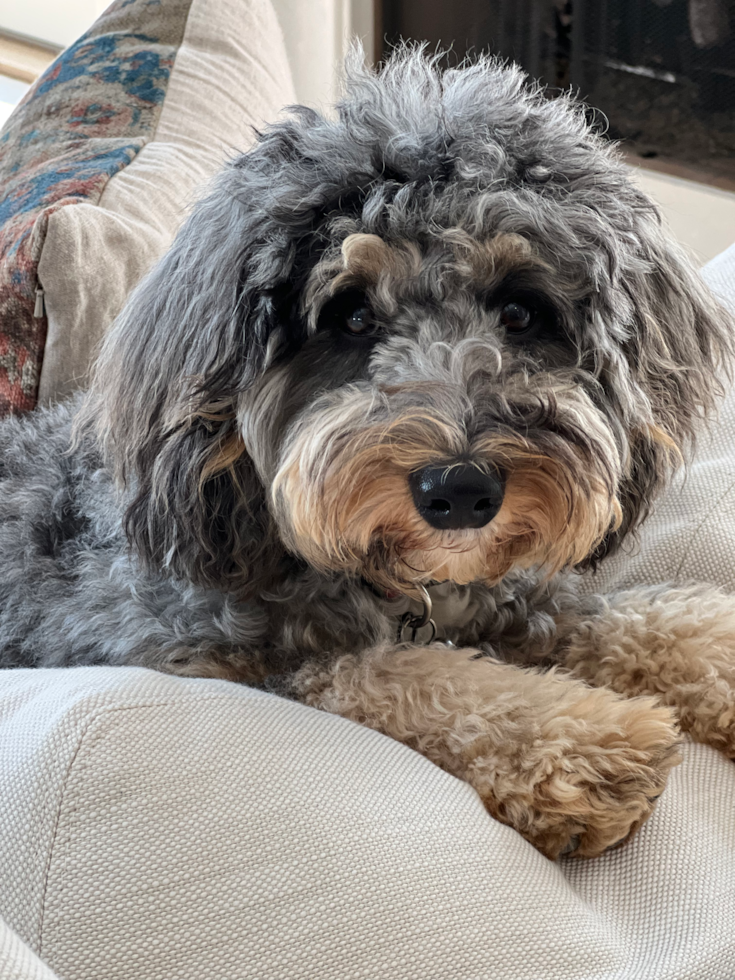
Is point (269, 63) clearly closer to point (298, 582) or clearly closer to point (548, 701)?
point (298, 582)

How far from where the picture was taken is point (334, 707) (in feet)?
4.65

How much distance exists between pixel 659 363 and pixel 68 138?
63.3 inches

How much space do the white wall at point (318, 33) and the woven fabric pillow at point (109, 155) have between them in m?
0.43

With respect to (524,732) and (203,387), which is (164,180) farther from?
(524,732)

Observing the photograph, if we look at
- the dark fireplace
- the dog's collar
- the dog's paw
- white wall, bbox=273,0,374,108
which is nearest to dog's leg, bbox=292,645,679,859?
the dog's paw

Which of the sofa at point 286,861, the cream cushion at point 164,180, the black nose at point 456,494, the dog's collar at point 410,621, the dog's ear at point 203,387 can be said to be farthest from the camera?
the cream cushion at point 164,180

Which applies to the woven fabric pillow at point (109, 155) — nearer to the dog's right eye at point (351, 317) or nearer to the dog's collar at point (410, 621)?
the dog's right eye at point (351, 317)

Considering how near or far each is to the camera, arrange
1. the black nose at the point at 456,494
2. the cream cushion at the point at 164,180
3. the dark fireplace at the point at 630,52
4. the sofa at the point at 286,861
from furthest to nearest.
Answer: the dark fireplace at the point at 630,52, the cream cushion at the point at 164,180, the black nose at the point at 456,494, the sofa at the point at 286,861

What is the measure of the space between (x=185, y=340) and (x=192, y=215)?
0.23m

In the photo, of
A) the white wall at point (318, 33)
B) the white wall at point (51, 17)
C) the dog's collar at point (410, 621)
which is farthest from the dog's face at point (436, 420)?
the white wall at point (51, 17)

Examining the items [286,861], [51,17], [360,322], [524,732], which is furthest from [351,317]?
[51,17]

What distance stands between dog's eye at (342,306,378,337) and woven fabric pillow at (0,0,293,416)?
821mm

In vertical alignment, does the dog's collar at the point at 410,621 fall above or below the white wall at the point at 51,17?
below

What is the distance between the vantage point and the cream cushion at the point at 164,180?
1996mm
